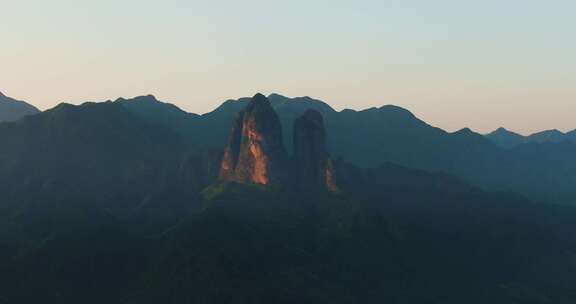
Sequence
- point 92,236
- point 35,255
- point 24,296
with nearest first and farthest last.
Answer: point 24,296
point 35,255
point 92,236

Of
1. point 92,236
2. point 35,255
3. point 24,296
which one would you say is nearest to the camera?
point 24,296

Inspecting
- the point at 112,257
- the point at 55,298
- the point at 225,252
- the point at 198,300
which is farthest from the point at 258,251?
the point at 55,298

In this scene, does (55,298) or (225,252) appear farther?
(225,252)

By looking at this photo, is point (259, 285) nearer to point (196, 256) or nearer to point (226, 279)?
point (226, 279)

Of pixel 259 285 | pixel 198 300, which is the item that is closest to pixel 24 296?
pixel 198 300

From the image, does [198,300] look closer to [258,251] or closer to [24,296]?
[258,251]

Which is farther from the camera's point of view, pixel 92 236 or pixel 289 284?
pixel 92 236

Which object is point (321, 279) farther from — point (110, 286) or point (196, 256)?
point (110, 286)

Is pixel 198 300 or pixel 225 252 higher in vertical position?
pixel 225 252
